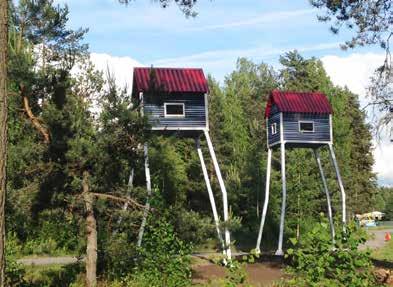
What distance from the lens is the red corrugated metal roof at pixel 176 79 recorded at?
62.9ft

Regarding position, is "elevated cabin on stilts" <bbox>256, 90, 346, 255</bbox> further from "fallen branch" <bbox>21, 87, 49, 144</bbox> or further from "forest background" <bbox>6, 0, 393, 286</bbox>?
"fallen branch" <bbox>21, 87, 49, 144</bbox>

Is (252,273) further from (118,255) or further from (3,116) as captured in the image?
(3,116)

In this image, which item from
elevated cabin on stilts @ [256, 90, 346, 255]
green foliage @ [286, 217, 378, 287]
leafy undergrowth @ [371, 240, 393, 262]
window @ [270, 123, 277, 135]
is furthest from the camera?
window @ [270, 123, 277, 135]

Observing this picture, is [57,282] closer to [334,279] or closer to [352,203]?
[334,279]

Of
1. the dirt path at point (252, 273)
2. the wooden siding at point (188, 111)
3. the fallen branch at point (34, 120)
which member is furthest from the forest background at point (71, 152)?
the wooden siding at point (188, 111)

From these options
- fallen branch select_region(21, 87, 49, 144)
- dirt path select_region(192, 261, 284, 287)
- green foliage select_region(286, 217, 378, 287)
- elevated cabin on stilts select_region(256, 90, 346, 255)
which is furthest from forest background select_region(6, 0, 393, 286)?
elevated cabin on stilts select_region(256, 90, 346, 255)

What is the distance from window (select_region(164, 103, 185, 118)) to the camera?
64.0 ft

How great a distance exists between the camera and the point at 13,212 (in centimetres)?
1091

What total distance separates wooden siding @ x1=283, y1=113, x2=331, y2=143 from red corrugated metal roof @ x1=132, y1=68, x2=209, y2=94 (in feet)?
15.6

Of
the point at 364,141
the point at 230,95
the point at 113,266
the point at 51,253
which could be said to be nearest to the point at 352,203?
the point at 364,141

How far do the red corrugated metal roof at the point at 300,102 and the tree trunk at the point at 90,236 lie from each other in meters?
13.2

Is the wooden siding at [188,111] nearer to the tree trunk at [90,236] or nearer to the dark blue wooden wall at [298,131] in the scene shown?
the dark blue wooden wall at [298,131]

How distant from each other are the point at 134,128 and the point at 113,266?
3.39 m

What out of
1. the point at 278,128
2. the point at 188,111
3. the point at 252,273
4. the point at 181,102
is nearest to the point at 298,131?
the point at 278,128
